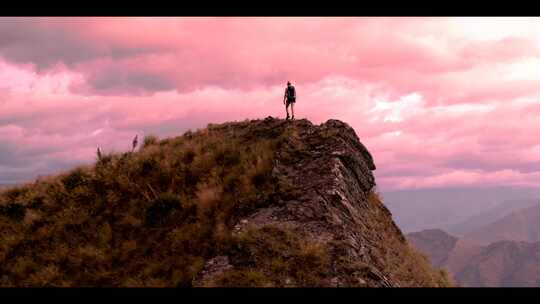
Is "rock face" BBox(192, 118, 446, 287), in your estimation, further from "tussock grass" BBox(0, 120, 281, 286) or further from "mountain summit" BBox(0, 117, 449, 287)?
A: "tussock grass" BBox(0, 120, 281, 286)

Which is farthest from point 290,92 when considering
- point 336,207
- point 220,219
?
point 220,219

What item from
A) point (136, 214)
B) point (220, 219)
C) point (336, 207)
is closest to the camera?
point (220, 219)

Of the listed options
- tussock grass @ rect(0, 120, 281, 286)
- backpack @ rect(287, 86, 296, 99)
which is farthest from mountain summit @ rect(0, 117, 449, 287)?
backpack @ rect(287, 86, 296, 99)

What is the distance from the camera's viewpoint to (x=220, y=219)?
1521cm

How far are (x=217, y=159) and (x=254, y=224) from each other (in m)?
5.58

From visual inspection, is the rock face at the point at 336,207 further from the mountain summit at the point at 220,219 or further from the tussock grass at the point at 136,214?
the tussock grass at the point at 136,214

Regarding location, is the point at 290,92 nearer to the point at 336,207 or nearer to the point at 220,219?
the point at 336,207

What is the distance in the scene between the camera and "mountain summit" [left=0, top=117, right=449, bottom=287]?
1315 cm

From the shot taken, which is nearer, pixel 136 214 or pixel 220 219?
pixel 220 219

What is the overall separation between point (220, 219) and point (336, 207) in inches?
151

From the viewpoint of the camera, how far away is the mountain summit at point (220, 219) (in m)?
13.1
